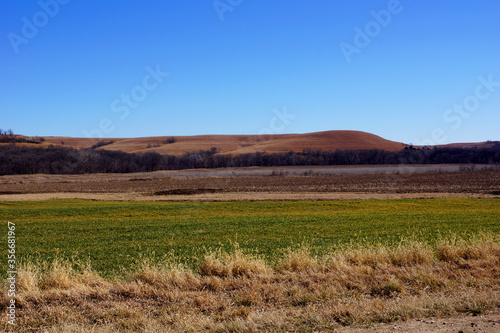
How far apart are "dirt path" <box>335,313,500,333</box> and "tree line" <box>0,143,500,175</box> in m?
110

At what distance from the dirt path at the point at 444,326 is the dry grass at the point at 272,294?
227 millimetres

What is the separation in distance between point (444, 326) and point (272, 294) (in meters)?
3.09

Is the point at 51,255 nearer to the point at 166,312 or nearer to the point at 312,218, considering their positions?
the point at 166,312

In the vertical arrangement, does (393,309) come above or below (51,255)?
above

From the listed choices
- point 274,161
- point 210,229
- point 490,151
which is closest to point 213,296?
point 210,229

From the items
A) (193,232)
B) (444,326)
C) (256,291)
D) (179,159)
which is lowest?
(193,232)

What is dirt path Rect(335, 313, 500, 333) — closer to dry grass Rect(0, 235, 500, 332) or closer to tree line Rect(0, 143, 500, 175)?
dry grass Rect(0, 235, 500, 332)

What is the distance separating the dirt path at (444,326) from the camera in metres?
5.70

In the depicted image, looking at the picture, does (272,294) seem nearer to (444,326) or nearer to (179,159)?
(444,326)

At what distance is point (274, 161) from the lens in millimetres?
133875

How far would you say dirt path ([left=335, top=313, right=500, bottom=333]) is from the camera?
18.7 ft

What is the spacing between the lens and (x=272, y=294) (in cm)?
756

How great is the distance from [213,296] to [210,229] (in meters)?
12.5

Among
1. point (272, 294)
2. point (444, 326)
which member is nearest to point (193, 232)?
point (272, 294)
